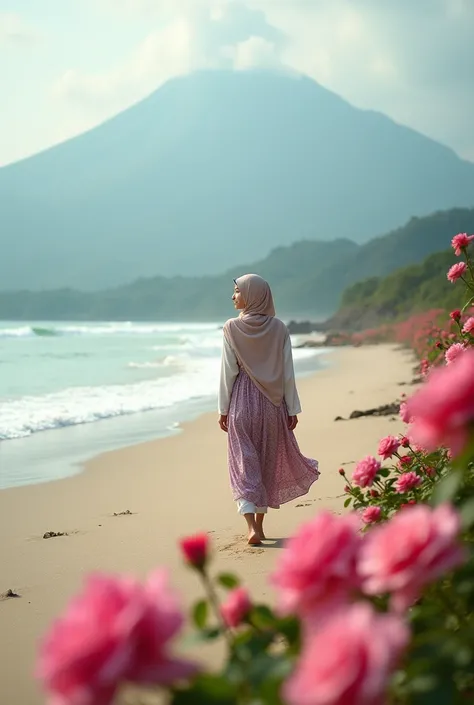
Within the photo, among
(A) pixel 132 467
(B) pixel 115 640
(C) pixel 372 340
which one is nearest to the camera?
(B) pixel 115 640

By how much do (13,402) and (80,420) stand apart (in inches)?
112

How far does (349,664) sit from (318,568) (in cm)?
23

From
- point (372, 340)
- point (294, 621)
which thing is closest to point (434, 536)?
point (294, 621)

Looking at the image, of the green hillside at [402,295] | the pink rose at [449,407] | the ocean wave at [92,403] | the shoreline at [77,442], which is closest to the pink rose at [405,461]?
the pink rose at [449,407]

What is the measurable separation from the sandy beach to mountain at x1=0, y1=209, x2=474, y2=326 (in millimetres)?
103306

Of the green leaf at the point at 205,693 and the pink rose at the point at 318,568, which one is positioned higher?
the pink rose at the point at 318,568

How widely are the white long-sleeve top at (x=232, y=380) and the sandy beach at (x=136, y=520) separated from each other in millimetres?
776

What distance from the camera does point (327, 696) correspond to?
0.89m

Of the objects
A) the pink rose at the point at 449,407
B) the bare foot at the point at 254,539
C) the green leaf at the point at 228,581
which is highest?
the pink rose at the point at 449,407

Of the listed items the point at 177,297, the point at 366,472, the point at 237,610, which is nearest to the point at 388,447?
the point at 366,472

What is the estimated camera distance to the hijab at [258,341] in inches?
218

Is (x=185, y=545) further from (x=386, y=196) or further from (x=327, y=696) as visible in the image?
(x=386, y=196)

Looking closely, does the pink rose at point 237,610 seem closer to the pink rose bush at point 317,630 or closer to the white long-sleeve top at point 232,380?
the pink rose bush at point 317,630

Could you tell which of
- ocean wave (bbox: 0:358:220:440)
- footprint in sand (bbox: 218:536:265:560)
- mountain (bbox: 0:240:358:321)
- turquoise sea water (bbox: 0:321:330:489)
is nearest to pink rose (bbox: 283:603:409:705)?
footprint in sand (bbox: 218:536:265:560)
